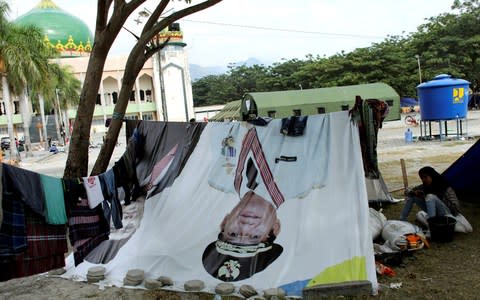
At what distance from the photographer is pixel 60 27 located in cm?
4372

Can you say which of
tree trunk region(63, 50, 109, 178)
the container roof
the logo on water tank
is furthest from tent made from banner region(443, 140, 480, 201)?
the container roof

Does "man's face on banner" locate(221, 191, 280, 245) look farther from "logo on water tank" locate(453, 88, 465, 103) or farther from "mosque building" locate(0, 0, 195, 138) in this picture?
"mosque building" locate(0, 0, 195, 138)

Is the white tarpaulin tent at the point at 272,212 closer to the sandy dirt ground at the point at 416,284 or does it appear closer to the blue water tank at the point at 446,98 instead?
the sandy dirt ground at the point at 416,284

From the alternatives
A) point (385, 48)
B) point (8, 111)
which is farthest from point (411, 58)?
point (8, 111)

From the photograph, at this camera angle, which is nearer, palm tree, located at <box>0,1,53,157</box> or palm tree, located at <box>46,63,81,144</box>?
palm tree, located at <box>0,1,53,157</box>

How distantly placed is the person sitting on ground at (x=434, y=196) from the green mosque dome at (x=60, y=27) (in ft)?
142

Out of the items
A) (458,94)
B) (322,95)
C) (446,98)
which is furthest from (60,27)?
(458,94)

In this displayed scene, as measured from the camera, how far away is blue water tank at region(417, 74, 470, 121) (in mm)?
15086

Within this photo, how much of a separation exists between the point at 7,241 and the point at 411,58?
1513 inches

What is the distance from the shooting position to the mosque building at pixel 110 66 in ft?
140

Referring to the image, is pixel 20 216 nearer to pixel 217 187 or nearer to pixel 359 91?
pixel 217 187

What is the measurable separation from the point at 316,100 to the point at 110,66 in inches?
1108

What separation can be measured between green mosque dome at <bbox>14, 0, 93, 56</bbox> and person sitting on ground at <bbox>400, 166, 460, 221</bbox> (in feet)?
142

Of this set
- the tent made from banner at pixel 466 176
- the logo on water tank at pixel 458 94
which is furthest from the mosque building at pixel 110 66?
the tent made from banner at pixel 466 176
